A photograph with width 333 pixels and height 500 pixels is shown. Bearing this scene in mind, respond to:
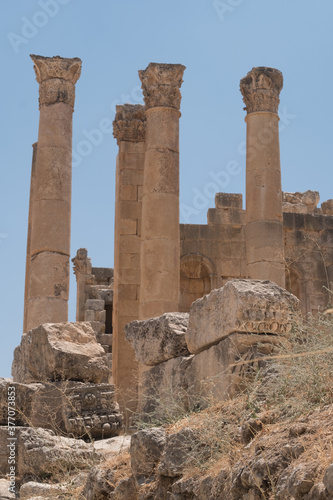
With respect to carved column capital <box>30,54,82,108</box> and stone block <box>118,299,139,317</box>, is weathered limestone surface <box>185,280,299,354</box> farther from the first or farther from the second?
stone block <box>118,299,139,317</box>

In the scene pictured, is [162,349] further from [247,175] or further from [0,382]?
[247,175]

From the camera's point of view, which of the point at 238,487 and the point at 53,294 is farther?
the point at 53,294

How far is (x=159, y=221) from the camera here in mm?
17281

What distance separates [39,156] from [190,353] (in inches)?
382

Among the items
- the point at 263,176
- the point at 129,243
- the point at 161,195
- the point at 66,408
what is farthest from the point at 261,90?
the point at 66,408

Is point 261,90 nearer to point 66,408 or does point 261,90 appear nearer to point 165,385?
point 66,408

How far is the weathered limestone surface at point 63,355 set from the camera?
10.6 m

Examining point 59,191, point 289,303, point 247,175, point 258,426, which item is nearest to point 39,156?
point 59,191

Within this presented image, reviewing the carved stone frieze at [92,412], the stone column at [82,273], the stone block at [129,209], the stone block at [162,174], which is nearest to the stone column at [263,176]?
the stone block at [162,174]

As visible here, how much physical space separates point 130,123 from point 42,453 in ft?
45.1

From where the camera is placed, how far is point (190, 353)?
8.63m

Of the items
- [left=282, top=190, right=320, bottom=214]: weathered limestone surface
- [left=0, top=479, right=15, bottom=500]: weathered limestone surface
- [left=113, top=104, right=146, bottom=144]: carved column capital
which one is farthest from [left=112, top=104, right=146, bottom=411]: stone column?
[left=0, top=479, right=15, bottom=500]: weathered limestone surface

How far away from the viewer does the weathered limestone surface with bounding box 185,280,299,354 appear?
7266 millimetres

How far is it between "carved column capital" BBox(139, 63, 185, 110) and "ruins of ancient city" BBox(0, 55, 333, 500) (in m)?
0.03
